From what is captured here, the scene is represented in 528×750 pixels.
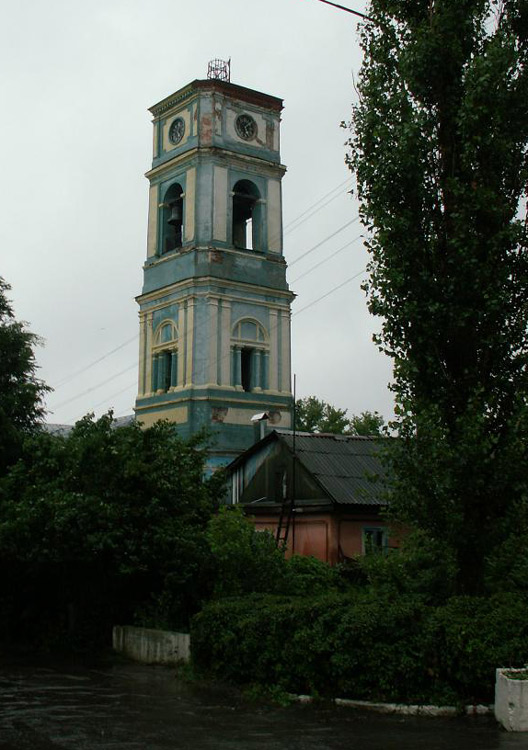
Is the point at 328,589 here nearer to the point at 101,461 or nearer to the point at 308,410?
the point at 101,461

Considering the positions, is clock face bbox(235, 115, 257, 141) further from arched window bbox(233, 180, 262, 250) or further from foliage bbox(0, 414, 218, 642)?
foliage bbox(0, 414, 218, 642)

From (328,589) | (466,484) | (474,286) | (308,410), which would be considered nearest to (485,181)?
(474,286)

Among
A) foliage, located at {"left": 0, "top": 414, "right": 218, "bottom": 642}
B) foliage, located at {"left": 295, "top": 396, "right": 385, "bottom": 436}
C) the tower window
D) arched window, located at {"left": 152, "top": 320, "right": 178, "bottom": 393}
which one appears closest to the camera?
foliage, located at {"left": 0, "top": 414, "right": 218, "bottom": 642}

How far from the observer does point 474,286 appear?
44.8ft

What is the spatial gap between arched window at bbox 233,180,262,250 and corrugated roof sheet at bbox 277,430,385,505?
13.0 metres

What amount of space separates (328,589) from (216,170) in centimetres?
2350


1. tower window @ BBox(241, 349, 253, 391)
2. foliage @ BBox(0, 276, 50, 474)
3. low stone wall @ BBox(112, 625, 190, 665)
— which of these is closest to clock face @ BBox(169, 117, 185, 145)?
tower window @ BBox(241, 349, 253, 391)

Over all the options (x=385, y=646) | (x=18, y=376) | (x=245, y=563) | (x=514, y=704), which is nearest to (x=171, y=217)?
(x=18, y=376)

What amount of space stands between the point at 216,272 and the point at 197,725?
2659 centimetres

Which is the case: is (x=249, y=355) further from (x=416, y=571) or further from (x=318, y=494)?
(x=416, y=571)

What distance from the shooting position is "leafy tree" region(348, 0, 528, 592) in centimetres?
1313

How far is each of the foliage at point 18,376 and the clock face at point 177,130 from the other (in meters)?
14.4

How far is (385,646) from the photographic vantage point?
11516mm

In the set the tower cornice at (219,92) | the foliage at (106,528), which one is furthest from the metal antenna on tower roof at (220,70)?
the foliage at (106,528)
